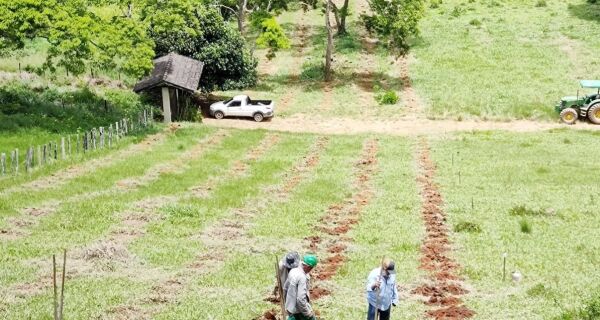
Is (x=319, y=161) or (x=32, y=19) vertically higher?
(x=32, y=19)

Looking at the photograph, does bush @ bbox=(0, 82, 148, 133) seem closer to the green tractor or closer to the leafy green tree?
the leafy green tree

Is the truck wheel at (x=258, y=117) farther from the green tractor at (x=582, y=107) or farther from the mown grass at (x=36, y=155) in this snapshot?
the green tractor at (x=582, y=107)

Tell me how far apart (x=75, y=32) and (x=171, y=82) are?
9315mm

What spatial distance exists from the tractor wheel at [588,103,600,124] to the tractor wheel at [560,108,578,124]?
0.94 metres

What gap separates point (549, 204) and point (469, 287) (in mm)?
11381

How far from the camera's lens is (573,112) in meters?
48.9

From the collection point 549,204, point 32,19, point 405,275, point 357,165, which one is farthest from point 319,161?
point 405,275

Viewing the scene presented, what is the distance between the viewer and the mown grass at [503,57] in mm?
53553

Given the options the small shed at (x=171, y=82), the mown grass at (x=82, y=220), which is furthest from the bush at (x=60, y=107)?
the mown grass at (x=82, y=220)

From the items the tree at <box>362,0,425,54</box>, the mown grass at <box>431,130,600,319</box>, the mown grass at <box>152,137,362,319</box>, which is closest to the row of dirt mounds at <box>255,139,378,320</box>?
the mown grass at <box>152,137,362,319</box>

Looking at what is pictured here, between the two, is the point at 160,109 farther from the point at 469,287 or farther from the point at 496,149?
the point at 469,287

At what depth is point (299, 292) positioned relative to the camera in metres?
12.8

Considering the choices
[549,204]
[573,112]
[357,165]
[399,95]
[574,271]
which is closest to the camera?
[574,271]

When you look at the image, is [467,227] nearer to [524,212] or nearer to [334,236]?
[524,212]
